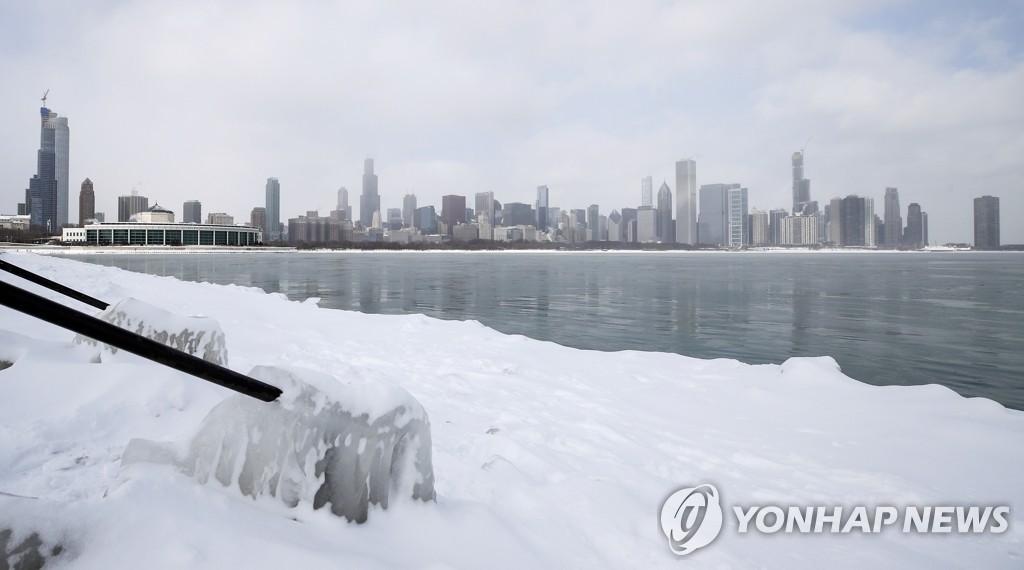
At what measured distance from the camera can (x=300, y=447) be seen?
10.1 ft

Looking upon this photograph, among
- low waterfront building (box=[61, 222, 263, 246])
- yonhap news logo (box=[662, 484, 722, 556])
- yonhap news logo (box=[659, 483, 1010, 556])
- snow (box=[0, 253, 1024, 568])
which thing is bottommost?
yonhap news logo (box=[659, 483, 1010, 556])

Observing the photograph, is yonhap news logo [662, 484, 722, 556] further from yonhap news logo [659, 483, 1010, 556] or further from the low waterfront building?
the low waterfront building

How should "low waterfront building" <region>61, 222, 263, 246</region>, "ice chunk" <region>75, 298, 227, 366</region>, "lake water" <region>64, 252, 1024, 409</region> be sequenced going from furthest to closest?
1. "low waterfront building" <region>61, 222, 263, 246</region>
2. "lake water" <region>64, 252, 1024, 409</region>
3. "ice chunk" <region>75, 298, 227, 366</region>

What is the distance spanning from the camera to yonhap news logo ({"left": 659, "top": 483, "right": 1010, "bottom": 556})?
4141mm

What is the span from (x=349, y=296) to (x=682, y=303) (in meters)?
19.2

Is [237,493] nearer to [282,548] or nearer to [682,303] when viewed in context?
[282,548]

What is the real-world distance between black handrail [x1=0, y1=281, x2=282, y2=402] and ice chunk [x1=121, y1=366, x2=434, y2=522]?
296 mm

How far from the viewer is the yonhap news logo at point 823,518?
4.14m

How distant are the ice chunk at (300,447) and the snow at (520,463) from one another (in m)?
0.03

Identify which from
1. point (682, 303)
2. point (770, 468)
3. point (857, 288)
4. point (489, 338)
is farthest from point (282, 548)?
point (857, 288)

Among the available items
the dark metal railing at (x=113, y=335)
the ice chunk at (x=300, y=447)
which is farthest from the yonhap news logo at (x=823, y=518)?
the dark metal railing at (x=113, y=335)

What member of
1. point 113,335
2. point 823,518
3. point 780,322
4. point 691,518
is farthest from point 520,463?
point 780,322

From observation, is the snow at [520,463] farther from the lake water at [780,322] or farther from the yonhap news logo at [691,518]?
the lake water at [780,322]

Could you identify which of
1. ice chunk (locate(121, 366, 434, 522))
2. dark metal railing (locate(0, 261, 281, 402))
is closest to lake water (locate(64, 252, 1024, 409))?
ice chunk (locate(121, 366, 434, 522))
